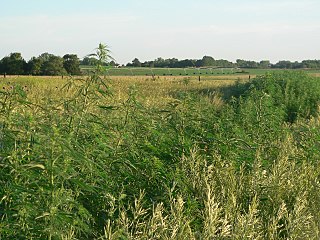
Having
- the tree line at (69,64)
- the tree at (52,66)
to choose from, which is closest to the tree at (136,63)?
the tree line at (69,64)

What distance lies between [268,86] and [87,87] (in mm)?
15965

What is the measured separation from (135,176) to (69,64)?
141 feet

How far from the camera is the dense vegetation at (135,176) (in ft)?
10.5

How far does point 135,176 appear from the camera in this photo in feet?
15.2

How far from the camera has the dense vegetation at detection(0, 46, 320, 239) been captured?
3213 millimetres

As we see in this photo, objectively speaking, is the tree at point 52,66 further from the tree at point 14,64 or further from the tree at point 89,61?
the tree at point 89,61

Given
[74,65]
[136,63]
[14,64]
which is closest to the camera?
[74,65]

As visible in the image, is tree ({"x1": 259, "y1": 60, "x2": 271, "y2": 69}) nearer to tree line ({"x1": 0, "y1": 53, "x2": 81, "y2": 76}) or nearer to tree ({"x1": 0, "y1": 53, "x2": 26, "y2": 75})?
tree line ({"x1": 0, "y1": 53, "x2": 81, "y2": 76})

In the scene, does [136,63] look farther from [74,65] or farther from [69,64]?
[74,65]

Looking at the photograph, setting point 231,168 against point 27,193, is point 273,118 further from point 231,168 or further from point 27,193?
point 27,193

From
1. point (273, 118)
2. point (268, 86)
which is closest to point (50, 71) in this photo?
point (268, 86)

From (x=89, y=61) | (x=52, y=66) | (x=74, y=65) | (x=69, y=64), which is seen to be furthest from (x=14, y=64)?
(x=89, y=61)

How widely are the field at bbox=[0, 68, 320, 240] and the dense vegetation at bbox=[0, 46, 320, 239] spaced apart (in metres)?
0.01

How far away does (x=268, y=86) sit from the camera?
64.4ft
